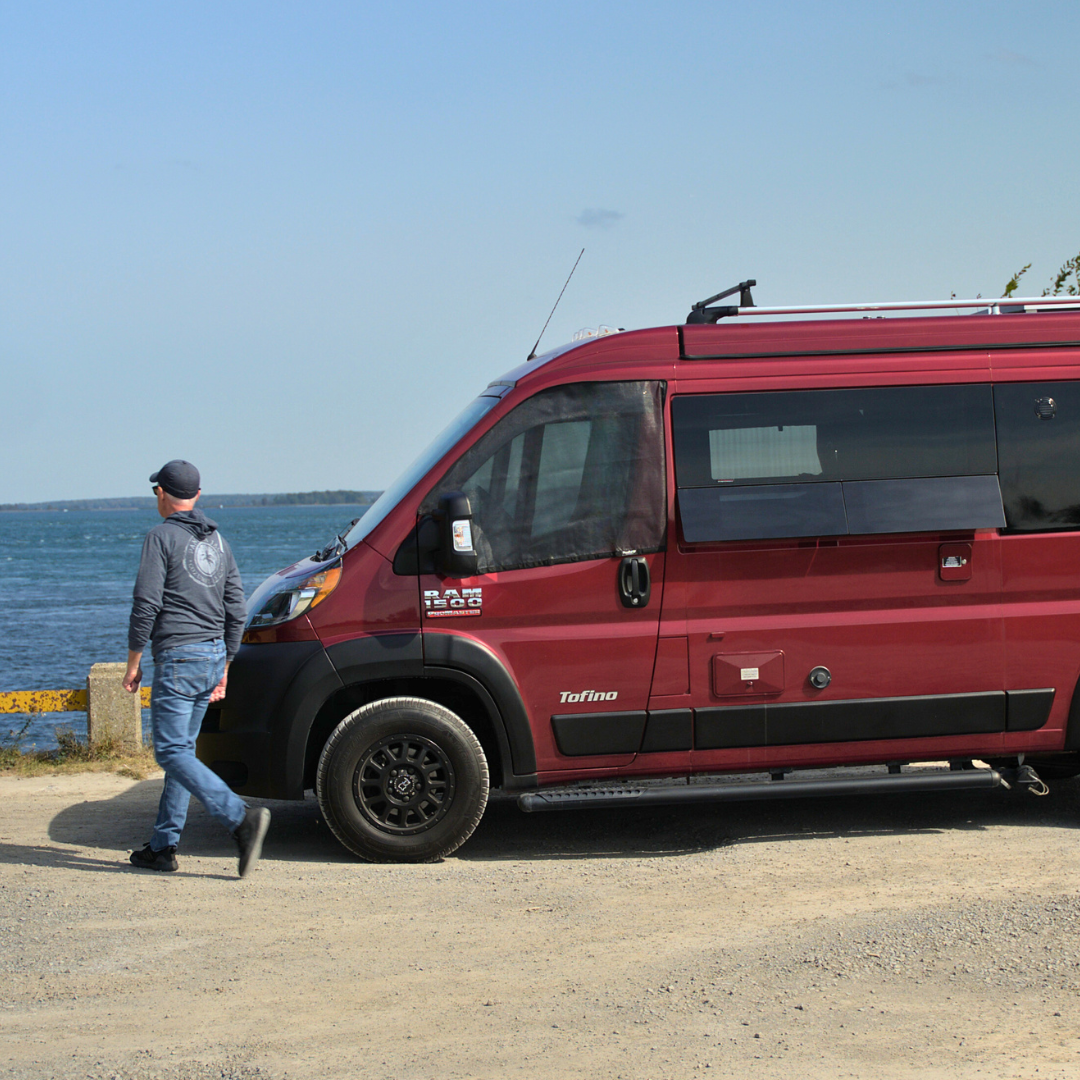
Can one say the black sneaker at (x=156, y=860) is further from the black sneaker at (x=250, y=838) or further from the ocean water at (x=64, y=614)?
the ocean water at (x=64, y=614)

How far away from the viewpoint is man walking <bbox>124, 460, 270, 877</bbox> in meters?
5.71

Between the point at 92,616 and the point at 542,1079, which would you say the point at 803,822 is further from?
the point at 92,616

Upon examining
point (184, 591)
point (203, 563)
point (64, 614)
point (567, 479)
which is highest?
A: point (567, 479)

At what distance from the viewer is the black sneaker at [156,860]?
591 centimetres

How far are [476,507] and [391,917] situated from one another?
6.27ft

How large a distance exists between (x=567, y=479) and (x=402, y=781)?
1.64 meters

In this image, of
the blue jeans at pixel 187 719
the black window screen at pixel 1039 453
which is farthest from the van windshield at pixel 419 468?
the black window screen at pixel 1039 453

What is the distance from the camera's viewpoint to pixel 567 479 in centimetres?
598

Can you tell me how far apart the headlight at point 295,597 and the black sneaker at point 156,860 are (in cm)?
113

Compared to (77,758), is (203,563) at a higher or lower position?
higher

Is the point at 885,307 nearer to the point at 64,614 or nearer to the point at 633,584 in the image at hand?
the point at 633,584

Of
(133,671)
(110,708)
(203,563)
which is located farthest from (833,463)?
(110,708)

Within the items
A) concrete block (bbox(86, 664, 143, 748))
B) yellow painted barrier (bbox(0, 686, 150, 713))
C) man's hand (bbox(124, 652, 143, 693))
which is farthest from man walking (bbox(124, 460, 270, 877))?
concrete block (bbox(86, 664, 143, 748))

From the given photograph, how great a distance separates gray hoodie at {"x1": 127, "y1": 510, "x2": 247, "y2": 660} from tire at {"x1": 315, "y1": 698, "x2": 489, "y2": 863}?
29.3 inches
